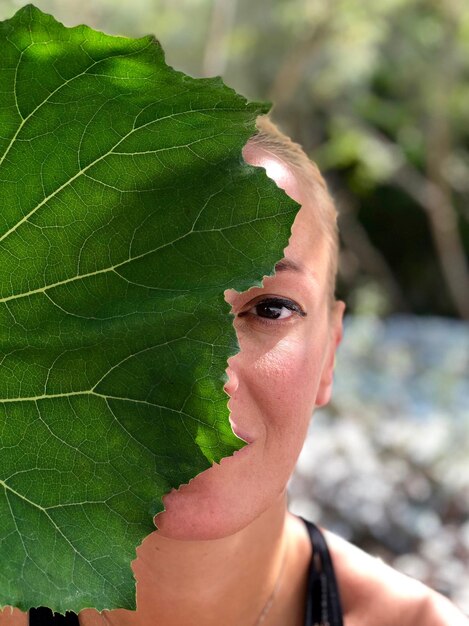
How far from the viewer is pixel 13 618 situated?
0.95 m

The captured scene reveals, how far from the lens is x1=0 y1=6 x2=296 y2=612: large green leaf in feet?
1.57

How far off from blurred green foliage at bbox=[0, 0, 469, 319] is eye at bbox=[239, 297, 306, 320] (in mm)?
4131

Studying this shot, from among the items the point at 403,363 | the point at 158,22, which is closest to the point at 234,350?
the point at 158,22

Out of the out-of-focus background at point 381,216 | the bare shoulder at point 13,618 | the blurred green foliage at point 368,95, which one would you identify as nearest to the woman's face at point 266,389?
the bare shoulder at point 13,618

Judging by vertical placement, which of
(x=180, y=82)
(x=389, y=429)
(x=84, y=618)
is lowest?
(x=84, y=618)

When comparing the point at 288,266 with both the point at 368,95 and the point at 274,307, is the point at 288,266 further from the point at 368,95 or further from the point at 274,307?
the point at 368,95

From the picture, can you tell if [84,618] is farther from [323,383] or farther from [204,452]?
[204,452]

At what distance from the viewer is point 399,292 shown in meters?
8.65

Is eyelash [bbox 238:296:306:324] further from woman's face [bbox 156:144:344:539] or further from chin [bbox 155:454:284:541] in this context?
chin [bbox 155:454:284:541]

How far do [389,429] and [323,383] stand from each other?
355cm

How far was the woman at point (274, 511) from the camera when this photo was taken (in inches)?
30.8

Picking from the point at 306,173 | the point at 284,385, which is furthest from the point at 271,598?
the point at 306,173

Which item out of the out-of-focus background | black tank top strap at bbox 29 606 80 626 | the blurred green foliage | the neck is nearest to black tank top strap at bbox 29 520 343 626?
the neck

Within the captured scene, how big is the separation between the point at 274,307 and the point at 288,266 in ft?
0.16
